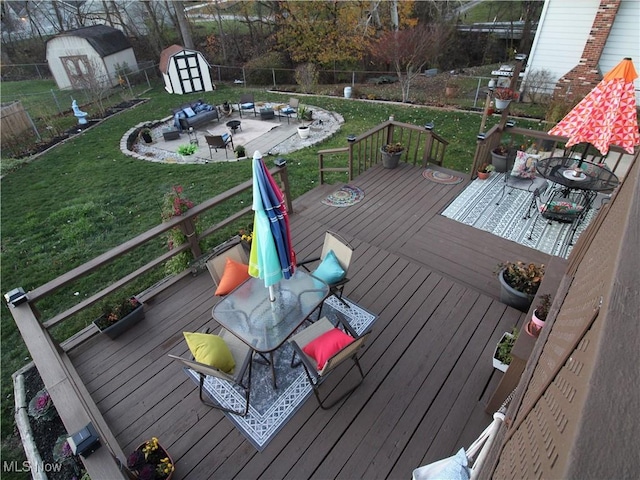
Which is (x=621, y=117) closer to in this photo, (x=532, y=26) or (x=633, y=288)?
(x=633, y=288)

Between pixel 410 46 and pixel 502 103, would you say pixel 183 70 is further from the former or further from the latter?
pixel 502 103

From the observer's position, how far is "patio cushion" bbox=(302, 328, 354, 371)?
3066 mm

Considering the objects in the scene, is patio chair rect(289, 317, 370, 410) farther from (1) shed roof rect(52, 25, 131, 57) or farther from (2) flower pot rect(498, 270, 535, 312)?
(1) shed roof rect(52, 25, 131, 57)

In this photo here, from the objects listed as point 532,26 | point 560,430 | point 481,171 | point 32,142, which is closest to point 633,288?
point 560,430

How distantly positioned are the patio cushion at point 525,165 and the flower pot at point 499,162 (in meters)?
0.58

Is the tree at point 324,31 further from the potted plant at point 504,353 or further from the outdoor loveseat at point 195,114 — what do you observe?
the potted plant at point 504,353

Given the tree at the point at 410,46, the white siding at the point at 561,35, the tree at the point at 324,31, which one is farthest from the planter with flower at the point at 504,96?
the tree at the point at 324,31

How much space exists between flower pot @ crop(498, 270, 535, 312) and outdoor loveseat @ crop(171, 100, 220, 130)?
448 inches

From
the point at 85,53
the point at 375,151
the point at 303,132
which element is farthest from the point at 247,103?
the point at 85,53

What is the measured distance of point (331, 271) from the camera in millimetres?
3789

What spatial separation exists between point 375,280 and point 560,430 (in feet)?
12.4

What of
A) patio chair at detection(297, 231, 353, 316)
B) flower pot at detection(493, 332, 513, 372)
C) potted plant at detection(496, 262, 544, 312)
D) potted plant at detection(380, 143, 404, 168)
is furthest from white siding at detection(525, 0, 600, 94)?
patio chair at detection(297, 231, 353, 316)

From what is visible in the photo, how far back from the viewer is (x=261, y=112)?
42.8 ft

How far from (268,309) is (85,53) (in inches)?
879
